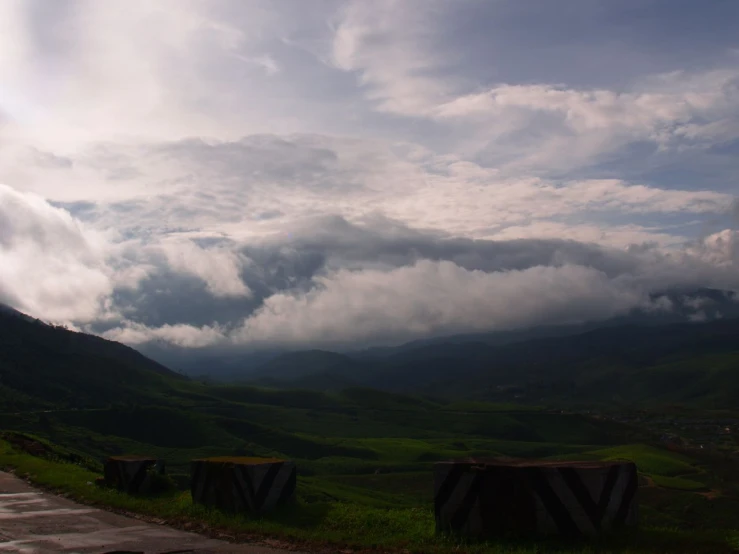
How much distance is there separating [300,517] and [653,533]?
10.5 m

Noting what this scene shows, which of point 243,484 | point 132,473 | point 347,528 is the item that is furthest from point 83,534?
point 347,528

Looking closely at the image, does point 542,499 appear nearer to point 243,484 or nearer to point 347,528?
point 347,528

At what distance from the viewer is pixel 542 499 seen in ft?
56.9

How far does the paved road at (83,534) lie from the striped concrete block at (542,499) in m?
5.16

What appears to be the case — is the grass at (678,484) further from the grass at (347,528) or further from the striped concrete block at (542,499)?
the striped concrete block at (542,499)

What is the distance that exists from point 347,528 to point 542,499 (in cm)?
604

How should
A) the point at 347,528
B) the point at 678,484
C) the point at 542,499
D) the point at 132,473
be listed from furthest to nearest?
the point at 678,484 < the point at 132,473 < the point at 347,528 < the point at 542,499

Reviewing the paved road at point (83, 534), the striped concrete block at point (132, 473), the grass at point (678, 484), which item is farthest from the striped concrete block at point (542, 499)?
the grass at point (678, 484)

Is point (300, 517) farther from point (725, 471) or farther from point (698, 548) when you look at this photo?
point (725, 471)

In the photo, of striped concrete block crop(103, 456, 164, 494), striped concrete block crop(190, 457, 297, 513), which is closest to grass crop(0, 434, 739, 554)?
striped concrete block crop(190, 457, 297, 513)

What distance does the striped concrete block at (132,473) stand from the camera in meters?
27.2

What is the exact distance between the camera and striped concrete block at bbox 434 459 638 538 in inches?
679

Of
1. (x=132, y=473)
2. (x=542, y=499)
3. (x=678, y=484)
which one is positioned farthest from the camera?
(x=678, y=484)

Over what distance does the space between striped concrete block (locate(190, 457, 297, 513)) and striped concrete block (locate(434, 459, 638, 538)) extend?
6733 millimetres
